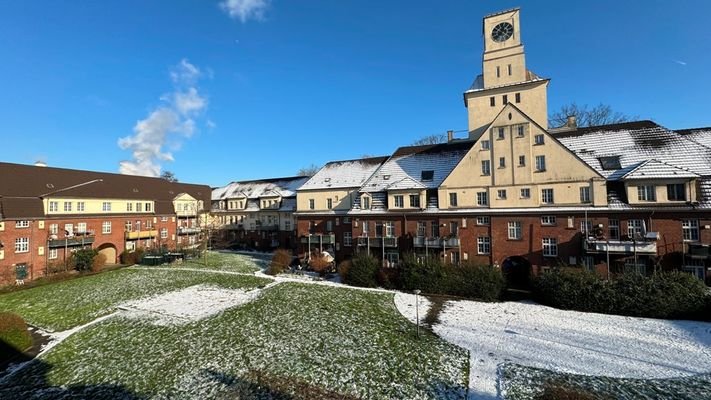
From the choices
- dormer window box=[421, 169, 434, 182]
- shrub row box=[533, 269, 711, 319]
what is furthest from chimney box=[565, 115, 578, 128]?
shrub row box=[533, 269, 711, 319]

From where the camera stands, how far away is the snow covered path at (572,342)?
485 inches

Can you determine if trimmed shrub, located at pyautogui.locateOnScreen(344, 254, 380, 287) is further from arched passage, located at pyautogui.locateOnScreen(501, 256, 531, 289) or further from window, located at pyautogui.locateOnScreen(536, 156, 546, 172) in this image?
window, located at pyautogui.locateOnScreen(536, 156, 546, 172)

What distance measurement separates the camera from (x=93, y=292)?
24188 millimetres

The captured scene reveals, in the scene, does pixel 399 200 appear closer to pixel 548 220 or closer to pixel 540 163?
pixel 540 163

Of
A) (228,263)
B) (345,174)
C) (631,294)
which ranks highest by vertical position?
(345,174)

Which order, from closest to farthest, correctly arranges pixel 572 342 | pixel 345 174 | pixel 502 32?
pixel 572 342, pixel 502 32, pixel 345 174

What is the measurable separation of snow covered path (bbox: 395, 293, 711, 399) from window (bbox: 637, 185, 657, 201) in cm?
861

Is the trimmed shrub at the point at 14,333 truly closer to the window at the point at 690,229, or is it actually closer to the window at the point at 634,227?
the window at the point at 634,227

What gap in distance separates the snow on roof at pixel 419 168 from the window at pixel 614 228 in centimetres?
1240

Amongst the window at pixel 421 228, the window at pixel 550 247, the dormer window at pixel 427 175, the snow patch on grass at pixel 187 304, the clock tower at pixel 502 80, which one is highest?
the clock tower at pixel 502 80

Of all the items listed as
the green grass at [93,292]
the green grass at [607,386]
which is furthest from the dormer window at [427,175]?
the green grass at [607,386]

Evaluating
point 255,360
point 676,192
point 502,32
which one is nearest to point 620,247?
point 676,192

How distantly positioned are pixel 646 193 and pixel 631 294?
8.01 metres

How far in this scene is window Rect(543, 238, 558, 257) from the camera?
23469mm
